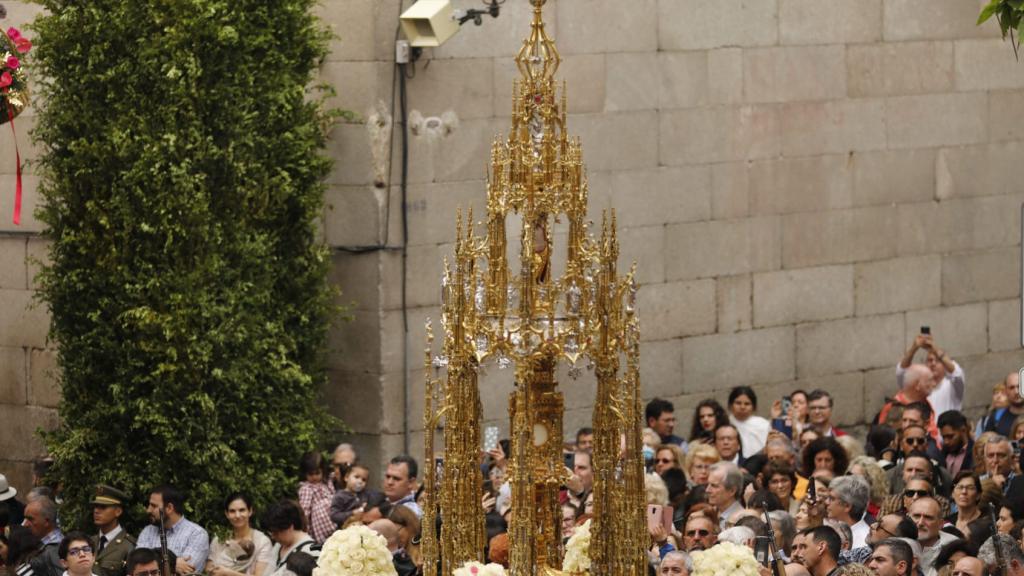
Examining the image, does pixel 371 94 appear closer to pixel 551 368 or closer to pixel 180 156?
pixel 180 156

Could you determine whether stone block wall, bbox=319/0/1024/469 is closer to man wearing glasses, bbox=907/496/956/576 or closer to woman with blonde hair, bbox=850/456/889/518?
woman with blonde hair, bbox=850/456/889/518

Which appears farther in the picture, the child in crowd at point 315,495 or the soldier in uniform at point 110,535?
the child in crowd at point 315,495

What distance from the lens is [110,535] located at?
55.2ft

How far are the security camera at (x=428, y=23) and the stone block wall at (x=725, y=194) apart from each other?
0.76ft

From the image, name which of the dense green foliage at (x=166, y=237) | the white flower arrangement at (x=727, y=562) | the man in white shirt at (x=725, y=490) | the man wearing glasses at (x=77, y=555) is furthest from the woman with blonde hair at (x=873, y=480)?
the man wearing glasses at (x=77, y=555)

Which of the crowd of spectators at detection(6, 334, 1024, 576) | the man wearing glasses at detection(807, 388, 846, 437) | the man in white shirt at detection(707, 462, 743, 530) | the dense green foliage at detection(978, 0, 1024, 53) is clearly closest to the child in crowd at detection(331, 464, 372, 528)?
the crowd of spectators at detection(6, 334, 1024, 576)

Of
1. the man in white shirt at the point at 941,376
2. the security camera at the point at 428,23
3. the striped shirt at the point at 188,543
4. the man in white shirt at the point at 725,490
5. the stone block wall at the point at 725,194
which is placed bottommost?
the striped shirt at the point at 188,543

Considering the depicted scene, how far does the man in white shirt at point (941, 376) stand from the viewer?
21.6 metres

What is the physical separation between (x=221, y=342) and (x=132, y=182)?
134 centimetres

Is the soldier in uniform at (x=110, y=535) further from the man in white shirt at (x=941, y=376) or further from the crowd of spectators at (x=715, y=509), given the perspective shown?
the man in white shirt at (x=941, y=376)

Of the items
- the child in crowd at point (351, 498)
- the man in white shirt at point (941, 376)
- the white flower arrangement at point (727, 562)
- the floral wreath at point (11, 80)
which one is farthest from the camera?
the man in white shirt at point (941, 376)

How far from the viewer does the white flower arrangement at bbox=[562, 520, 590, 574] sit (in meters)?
13.1

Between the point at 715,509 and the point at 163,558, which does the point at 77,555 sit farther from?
the point at 715,509

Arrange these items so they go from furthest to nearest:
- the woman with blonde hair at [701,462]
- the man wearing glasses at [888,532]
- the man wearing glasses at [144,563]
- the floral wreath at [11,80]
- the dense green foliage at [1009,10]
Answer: the woman with blonde hair at [701,462] < the man wearing glasses at [888,532] < the man wearing glasses at [144,563] < the floral wreath at [11,80] < the dense green foliage at [1009,10]
